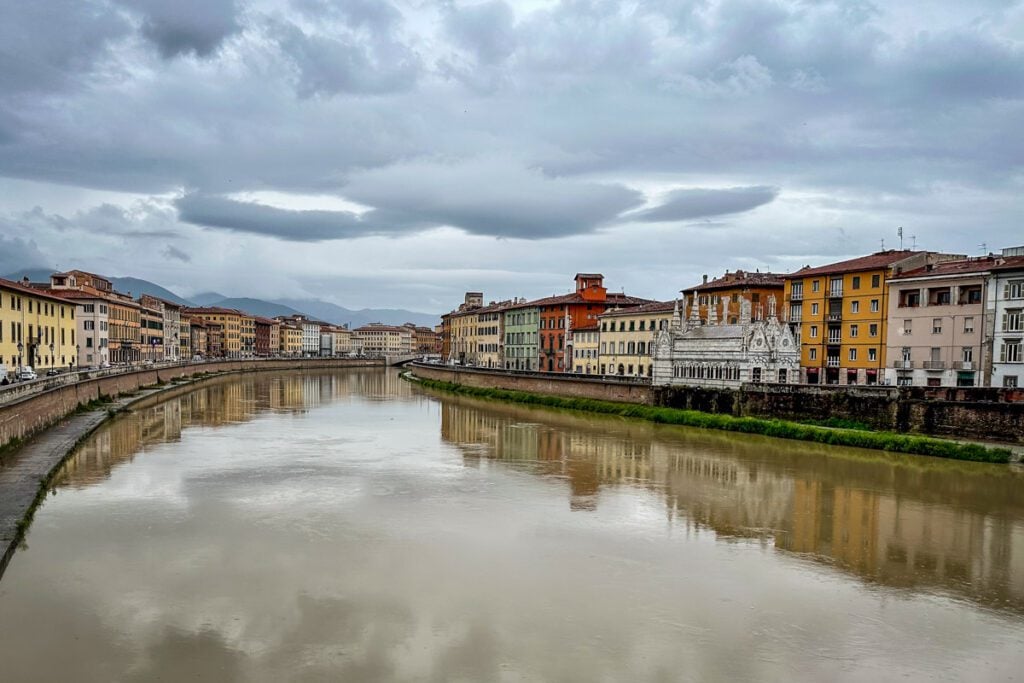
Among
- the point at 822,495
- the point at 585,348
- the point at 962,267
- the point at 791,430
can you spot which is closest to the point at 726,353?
the point at 791,430

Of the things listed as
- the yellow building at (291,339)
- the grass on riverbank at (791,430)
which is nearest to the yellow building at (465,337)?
the grass on riverbank at (791,430)

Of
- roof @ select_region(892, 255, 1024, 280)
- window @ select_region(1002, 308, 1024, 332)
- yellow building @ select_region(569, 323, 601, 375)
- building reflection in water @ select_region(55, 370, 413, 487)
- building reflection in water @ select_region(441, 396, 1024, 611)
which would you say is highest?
roof @ select_region(892, 255, 1024, 280)

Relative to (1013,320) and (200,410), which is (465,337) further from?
(1013,320)

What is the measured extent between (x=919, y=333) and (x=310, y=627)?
128 feet

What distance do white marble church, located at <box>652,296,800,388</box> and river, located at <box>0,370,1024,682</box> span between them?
1264cm

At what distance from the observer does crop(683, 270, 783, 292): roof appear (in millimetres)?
56747

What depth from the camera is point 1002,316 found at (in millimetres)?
37094

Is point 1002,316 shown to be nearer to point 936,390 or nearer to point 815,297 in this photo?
point 936,390

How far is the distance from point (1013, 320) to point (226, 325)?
453 ft

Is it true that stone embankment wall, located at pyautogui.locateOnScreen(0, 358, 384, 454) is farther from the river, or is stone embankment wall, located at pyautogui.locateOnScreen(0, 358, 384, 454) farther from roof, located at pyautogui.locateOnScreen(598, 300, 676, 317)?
roof, located at pyautogui.locateOnScreen(598, 300, 676, 317)

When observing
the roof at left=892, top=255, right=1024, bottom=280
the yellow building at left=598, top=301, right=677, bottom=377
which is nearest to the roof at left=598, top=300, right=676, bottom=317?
the yellow building at left=598, top=301, right=677, bottom=377

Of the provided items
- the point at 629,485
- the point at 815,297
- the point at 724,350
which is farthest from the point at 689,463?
the point at 815,297

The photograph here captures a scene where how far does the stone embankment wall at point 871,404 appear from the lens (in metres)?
32.5

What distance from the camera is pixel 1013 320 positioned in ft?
120
